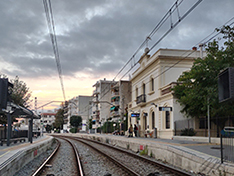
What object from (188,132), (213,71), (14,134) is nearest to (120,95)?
(188,132)

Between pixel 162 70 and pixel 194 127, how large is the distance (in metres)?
8.52

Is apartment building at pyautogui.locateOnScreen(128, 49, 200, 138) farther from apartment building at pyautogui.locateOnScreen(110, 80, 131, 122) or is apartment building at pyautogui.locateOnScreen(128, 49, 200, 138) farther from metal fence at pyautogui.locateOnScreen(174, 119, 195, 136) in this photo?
apartment building at pyautogui.locateOnScreen(110, 80, 131, 122)

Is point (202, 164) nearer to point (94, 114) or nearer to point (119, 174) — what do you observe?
point (119, 174)

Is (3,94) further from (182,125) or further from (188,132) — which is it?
(182,125)

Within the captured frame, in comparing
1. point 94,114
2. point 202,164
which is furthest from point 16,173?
A: point 94,114

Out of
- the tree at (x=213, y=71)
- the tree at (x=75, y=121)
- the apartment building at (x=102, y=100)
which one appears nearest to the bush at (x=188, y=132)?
the tree at (x=213, y=71)

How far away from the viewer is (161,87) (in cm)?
3175

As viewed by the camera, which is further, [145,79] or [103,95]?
[103,95]

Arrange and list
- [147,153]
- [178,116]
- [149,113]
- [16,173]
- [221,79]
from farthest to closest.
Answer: [149,113] → [178,116] → [147,153] → [16,173] → [221,79]

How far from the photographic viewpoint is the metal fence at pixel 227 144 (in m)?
9.41

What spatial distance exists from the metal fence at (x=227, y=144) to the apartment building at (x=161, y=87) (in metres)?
16.0

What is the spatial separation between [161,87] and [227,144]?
873 inches

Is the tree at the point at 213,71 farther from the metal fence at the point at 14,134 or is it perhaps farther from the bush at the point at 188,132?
the metal fence at the point at 14,134

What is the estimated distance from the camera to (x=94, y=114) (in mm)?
92500
